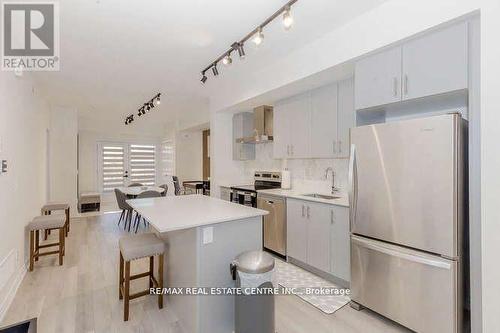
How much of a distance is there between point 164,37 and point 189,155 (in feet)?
18.5

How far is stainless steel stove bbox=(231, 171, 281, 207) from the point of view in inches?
153

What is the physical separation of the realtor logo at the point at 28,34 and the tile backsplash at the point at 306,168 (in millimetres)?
3262

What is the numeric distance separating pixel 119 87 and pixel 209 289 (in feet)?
12.6

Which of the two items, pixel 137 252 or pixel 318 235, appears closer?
pixel 137 252

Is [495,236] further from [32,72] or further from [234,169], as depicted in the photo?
[32,72]

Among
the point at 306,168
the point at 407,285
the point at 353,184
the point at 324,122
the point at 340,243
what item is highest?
the point at 324,122

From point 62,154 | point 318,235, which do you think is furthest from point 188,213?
point 62,154

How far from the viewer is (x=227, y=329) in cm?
197

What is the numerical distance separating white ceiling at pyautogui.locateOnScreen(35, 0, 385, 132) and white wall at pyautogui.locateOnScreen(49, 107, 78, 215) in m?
1.59

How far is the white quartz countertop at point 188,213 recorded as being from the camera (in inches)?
68.6

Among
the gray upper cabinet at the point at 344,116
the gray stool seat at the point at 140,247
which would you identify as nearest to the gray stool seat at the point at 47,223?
the gray stool seat at the point at 140,247

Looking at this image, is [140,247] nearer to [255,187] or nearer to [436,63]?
[255,187]

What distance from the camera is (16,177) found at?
2789 millimetres

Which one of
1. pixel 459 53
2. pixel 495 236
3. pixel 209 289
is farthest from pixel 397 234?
pixel 209 289
